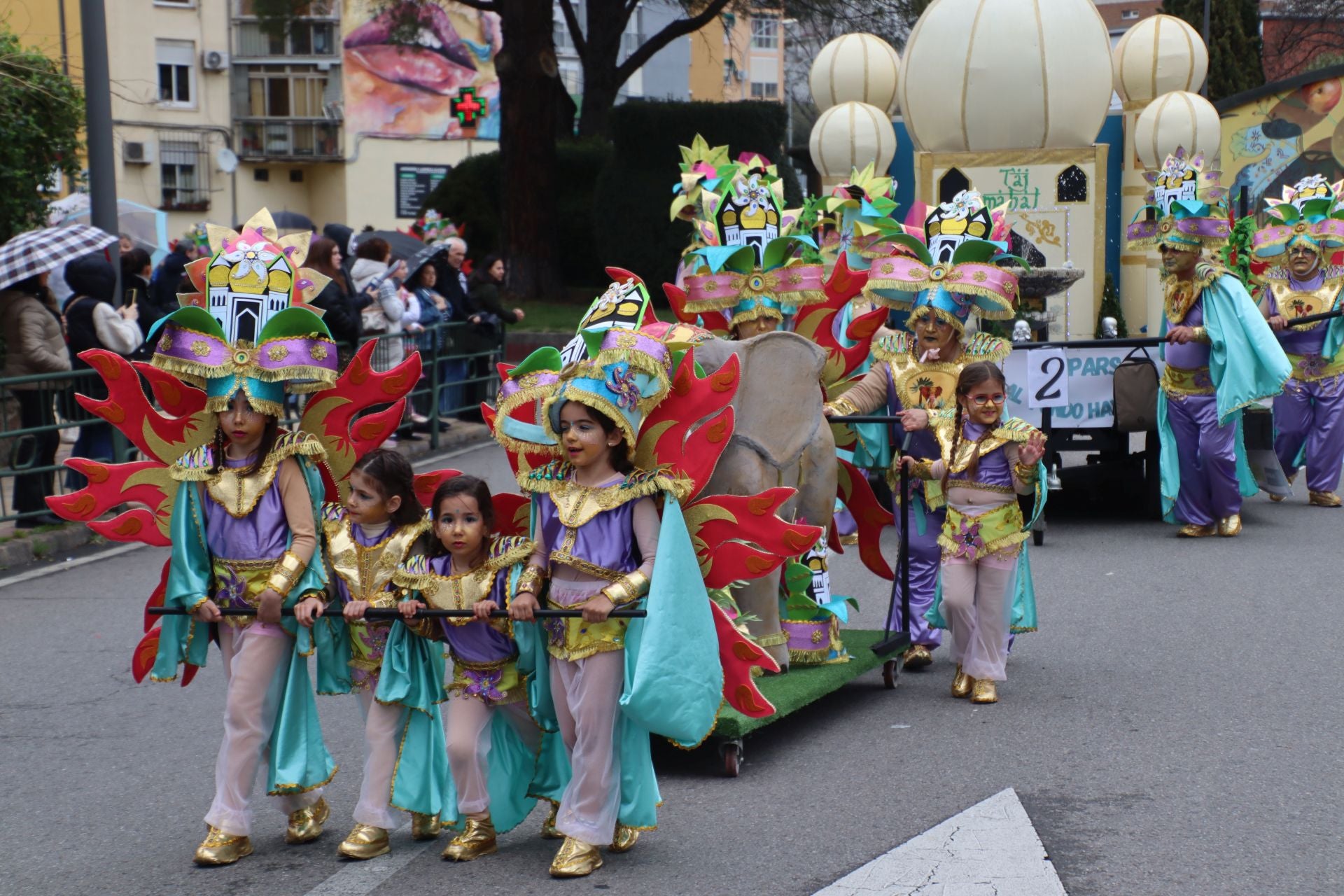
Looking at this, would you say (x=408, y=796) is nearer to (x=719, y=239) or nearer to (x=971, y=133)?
(x=719, y=239)

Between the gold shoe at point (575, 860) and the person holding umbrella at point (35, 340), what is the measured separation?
7151mm

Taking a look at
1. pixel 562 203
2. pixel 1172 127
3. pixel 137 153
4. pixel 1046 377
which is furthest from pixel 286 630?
pixel 137 153

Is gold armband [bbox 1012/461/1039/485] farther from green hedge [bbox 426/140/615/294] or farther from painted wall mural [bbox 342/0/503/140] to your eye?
painted wall mural [bbox 342/0/503/140]

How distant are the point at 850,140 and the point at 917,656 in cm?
1553

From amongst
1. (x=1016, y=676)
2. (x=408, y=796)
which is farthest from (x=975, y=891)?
(x=1016, y=676)

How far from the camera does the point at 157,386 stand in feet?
18.4

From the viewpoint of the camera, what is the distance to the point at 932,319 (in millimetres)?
7570

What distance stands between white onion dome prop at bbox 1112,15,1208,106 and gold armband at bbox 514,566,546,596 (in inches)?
662

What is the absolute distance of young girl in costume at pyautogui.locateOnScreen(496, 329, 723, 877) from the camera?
201 inches

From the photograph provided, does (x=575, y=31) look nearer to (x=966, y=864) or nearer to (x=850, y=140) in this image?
(x=850, y=140)

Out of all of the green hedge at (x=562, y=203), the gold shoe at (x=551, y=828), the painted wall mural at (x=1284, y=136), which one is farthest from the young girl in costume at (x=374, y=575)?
the painted wall mural at (x=1284, y=136)

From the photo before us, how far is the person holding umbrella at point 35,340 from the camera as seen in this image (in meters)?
11.2

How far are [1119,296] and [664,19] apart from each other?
45899 millimetres

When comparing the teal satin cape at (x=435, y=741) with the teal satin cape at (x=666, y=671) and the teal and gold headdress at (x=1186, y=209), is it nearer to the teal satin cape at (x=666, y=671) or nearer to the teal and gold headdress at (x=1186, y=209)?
the teal satin cape at (x=666, y=671)
